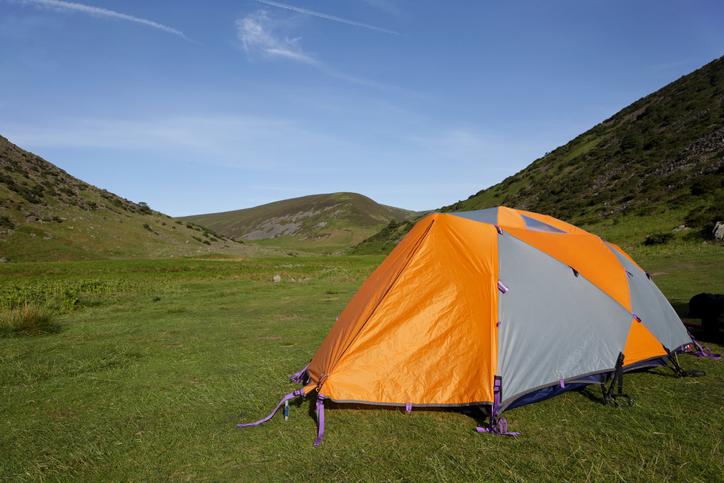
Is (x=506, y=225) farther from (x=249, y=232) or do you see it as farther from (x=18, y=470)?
(x=249, y=232)

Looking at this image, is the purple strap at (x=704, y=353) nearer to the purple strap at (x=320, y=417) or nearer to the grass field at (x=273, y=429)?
the grass field at (x=273, y=429)

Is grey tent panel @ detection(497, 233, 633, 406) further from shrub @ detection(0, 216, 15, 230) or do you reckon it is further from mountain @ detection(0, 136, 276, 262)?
shrub @ detection(0, 216, 15, 230)

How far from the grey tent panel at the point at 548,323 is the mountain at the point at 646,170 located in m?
25.6

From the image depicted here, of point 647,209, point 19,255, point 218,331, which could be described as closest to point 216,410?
point 218,331

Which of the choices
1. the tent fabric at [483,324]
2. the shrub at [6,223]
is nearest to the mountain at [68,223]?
the shrub at [6,223]

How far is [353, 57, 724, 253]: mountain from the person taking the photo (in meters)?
33.4

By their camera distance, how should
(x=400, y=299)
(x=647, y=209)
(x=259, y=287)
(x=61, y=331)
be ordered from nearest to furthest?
1. (x=400, y=299)
2. (x=61, y=331)
3. (x=259, y=287)
4. (x=647, y=209)

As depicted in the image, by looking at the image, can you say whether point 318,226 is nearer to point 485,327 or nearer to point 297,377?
point 297,377

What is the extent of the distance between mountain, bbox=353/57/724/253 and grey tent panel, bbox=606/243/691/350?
76.0ft

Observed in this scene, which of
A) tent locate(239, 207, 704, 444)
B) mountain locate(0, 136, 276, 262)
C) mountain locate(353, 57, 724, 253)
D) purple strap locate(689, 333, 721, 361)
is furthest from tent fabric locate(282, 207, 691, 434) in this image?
mountain locate(0, 136, 276, 262)

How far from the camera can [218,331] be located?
35.0ft

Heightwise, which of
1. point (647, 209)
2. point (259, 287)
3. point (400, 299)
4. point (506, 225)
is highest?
point (647, 209)

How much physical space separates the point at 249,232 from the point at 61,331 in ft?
589

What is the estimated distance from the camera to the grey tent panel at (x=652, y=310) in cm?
607
